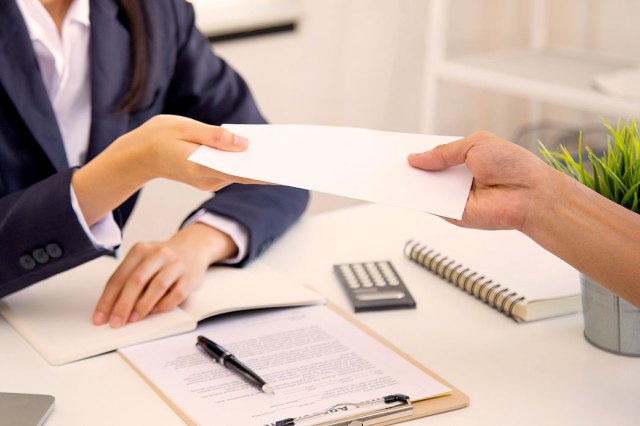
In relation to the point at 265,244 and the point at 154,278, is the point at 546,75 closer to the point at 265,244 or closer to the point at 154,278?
the point at 265,244

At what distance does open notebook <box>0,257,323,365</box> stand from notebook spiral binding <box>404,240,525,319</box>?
0.20m

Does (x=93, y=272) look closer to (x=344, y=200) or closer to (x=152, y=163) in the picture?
(x=152, y=163)

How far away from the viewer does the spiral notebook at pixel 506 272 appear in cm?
120

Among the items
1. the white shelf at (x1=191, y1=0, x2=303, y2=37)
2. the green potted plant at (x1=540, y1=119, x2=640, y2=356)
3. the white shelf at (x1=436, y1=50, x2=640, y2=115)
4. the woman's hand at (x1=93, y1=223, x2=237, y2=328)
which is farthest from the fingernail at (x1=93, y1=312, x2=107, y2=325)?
the white shelf at (x1=436, y1=50, x2=640, y2=115)

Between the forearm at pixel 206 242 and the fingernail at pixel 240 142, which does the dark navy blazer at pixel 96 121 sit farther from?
the fingernail at pixel 240 142

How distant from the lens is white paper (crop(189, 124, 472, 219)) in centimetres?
100

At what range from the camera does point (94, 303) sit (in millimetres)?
1193

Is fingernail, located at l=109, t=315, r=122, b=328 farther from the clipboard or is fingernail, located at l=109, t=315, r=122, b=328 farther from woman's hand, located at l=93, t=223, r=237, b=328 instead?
the clipboard

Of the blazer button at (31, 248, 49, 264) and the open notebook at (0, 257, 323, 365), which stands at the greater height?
the blazer button at (31, 248, 49, 264)

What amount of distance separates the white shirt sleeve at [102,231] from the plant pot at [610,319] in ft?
1.95

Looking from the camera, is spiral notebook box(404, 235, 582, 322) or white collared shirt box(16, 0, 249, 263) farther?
white collared shirt box(16, 0, 249, 263)

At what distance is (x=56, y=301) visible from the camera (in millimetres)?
1207

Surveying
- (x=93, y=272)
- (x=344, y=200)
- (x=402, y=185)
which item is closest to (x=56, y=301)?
(x=93, y=272)

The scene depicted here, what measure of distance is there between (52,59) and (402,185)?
0.69 metres
